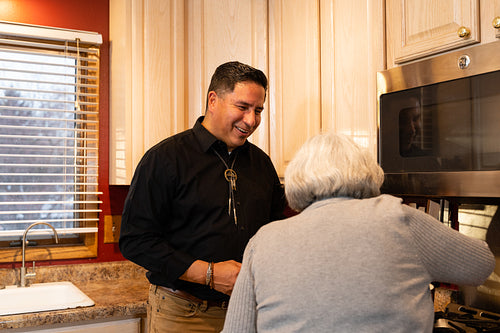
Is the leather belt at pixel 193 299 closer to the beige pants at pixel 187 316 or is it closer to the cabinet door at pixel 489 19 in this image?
the beige pants at pixel 187 316

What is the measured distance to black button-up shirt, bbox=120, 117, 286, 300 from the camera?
5.03ft

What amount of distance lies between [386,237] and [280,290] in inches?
8.7

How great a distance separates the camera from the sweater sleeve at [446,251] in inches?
37.2

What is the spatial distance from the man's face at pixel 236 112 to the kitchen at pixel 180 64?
1.20 ft

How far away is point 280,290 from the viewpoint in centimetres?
93

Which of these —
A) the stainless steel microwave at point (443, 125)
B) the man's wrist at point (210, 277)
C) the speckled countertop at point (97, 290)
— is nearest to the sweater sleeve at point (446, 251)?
the stainless steel microwave at point (443, 125)

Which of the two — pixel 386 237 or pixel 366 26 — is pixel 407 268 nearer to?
pixel 386 237

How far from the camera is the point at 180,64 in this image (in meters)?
2.25

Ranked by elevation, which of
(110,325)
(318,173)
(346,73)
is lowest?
(110,325)

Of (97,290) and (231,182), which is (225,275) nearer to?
(231,182)

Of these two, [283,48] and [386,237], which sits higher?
[283,48]

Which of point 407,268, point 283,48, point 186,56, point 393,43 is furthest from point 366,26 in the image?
point 407,268

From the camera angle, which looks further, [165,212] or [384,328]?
[165,212]

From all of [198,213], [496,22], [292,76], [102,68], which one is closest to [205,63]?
[292,76]
